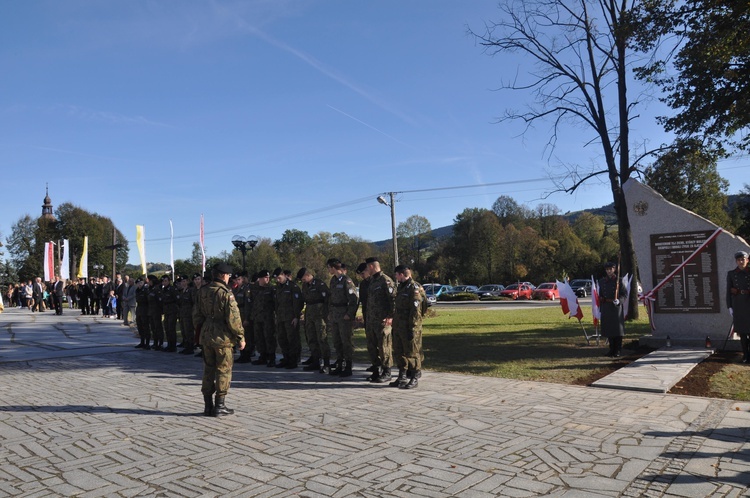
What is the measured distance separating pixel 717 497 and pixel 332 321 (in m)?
6.66

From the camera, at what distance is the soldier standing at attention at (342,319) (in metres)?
9.57

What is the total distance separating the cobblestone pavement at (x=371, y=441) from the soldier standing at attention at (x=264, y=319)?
239 cm

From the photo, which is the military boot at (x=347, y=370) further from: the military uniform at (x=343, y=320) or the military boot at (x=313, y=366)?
the military boot at (x=313, y=366)

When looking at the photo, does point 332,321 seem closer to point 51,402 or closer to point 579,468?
point 51,402

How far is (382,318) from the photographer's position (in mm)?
8992

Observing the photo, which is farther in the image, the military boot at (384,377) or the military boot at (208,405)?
the military boot at (384,377)

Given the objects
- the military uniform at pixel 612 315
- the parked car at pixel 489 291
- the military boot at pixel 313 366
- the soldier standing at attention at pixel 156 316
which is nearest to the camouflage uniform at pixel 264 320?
the military boot at pixel 313 366

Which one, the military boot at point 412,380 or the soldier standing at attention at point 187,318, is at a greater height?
the soldier standing at attention at point 187,318

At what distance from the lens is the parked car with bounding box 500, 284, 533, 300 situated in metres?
46.5

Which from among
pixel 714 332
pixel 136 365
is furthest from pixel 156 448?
pixel 714 332

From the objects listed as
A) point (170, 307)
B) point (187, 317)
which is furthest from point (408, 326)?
point (170, 307)

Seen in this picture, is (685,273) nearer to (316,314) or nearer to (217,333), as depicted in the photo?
(316,314)

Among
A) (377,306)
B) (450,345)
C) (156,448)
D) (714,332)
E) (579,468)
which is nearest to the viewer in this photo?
(579,468)

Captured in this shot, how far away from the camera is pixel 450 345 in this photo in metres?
13.3
